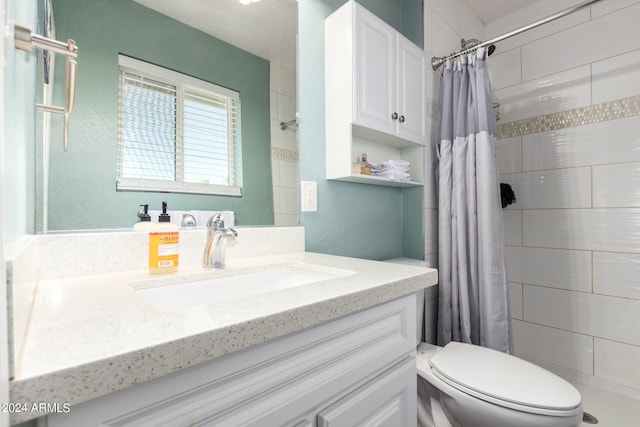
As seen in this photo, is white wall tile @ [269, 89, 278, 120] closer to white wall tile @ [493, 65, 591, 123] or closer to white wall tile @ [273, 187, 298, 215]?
white wall tile @ [273, 187, 298, 215]

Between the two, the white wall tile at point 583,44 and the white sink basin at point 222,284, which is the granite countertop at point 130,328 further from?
the white wall tile at point 583,44

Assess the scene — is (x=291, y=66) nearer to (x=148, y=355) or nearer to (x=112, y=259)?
(x=112, y=259)

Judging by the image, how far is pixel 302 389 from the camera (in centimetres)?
51

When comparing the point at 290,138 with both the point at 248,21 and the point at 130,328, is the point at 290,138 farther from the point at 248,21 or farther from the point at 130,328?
the point at 130,328

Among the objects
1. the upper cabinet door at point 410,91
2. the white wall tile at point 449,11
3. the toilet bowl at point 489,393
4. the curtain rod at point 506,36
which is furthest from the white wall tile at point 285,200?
the white wall tile at point 449,11

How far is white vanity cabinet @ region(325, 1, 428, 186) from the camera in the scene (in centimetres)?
122

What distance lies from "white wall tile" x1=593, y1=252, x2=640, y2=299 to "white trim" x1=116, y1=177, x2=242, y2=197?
2.00 m

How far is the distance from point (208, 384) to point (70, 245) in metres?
0.57

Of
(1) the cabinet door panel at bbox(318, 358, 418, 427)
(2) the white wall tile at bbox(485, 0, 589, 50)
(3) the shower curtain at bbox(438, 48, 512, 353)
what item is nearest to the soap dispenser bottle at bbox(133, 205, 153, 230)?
(1) the cabinet door panel at bbox(318, 358, 418, 427)

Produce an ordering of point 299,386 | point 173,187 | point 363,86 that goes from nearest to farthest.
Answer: point 299,386 < point 173,187 < point 363,86

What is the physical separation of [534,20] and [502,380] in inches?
87.7

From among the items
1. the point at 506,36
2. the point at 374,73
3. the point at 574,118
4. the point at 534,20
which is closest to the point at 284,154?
the point at 374,73

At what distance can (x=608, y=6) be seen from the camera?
5.48ft

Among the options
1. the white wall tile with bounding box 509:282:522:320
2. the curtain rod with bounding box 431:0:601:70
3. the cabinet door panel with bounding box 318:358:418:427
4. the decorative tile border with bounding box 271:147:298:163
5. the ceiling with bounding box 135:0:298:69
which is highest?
the curtain rod with bounding box 431:0:601:70
